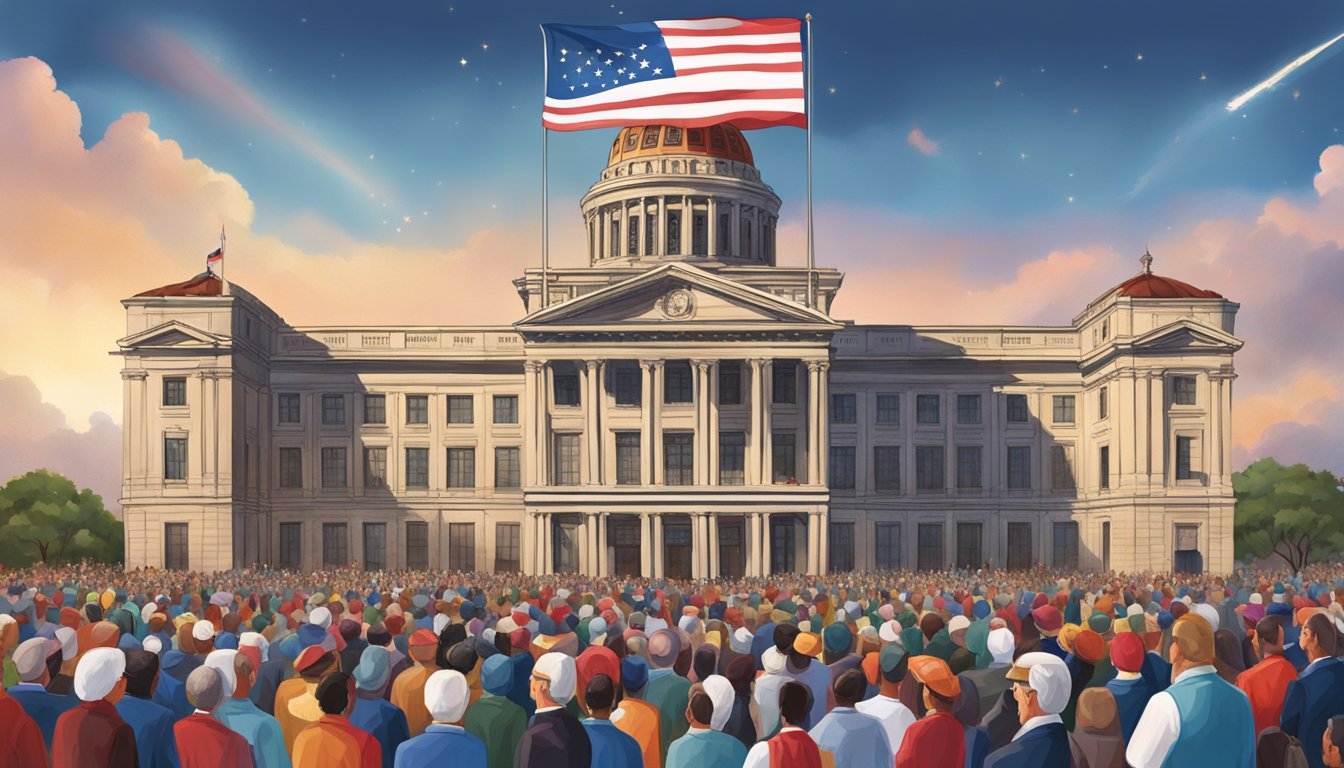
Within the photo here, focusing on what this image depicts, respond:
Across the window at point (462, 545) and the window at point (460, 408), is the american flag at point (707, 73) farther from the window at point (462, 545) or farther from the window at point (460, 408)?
the window at point (462, 545)

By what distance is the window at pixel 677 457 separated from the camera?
217ft

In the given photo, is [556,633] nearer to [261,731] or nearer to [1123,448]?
[261,731]

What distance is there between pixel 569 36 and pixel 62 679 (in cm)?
4303

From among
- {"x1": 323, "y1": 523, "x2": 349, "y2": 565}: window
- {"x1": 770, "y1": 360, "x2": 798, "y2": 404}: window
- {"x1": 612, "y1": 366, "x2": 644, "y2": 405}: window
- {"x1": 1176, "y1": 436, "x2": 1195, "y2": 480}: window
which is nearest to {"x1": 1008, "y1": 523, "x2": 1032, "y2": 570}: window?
{"x1": 1176, "y1": 436, "x2": 1195, "y2": 480}: window

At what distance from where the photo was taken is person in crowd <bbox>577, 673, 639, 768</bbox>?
9.89 meters

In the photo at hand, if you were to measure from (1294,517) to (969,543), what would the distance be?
1173 inches

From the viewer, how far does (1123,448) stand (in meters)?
65.9

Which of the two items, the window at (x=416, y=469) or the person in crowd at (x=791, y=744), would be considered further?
the window at (x=416, y=469)

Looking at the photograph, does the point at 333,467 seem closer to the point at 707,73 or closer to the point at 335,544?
the point at 335,544

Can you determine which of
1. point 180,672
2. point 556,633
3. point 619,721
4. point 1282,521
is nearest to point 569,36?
point 556,633

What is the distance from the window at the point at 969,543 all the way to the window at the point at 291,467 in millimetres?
31855

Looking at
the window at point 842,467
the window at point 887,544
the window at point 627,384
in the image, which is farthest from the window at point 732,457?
the window at point 887,544

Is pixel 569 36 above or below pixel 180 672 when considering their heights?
above

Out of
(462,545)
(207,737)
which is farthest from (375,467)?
(207,737)
